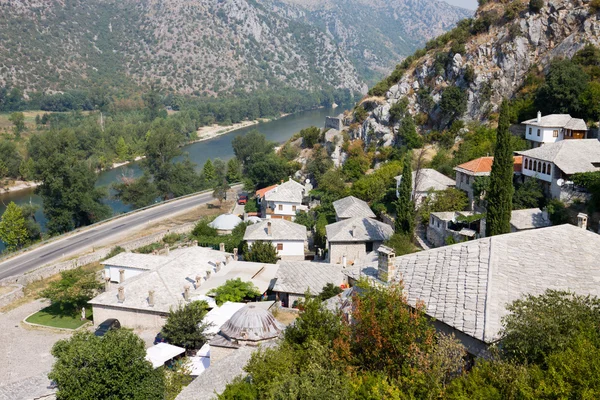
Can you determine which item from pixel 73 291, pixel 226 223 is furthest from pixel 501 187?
pixel 226 223

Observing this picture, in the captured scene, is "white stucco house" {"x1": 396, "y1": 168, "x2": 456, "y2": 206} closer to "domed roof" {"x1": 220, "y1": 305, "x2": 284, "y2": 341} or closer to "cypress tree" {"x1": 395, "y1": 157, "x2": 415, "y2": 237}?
"cypress tree" {"x1": 395, "y1": 157, "x2": 415, "y2": 237}

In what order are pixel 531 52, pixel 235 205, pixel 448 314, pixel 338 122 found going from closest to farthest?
pixel 448 314 < pixel 531 52 < pixel 235 205 < pixel 338 122

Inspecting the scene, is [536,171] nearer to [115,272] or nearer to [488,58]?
[488,58]

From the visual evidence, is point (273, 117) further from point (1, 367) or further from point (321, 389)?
point (321, 389)

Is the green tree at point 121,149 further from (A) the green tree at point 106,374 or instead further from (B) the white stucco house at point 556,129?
(A) the green tree at point 106,374

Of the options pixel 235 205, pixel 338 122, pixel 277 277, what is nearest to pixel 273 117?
pixel 338 122

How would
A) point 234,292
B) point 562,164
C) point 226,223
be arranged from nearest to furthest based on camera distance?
point 234,292
point 562,164
point 226,223
